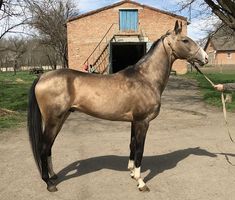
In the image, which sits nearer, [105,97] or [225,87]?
[105,97]

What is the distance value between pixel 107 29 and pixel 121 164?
31.5 m

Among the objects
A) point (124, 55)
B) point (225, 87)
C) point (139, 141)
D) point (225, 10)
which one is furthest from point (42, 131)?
point (124, 55)

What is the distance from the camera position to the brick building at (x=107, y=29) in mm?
37469

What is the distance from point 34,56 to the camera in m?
89.0

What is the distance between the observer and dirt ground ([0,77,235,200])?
5586 mm

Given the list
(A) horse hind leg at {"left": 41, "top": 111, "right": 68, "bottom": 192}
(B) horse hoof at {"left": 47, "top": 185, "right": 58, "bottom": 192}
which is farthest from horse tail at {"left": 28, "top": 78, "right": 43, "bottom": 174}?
(B) horse hoof at {"left": 47, "top": 185, "right": 58, "bottom": 192}

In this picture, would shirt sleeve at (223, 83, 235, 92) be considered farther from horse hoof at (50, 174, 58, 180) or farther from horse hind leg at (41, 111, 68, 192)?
horse hoof at (50, 174, 58, 180)

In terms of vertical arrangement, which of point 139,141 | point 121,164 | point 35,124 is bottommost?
point 121,164

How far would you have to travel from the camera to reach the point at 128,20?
124ft

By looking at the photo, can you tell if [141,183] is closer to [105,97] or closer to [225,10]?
[105,97]

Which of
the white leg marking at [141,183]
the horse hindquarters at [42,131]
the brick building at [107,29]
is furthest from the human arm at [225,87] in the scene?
the brick building at [107,29]

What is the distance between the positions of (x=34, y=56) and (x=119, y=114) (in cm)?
8599

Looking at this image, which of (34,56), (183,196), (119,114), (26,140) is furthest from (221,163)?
(34,56)

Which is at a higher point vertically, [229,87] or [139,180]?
[229,87]
